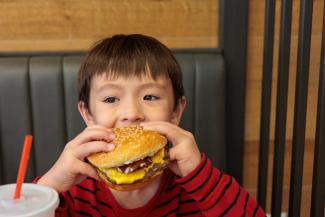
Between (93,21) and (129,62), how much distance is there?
579 millimetres

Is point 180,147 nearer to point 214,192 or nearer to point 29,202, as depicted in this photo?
point 214,192

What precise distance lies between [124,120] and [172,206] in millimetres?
280

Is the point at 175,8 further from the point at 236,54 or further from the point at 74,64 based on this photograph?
the point at 74,64

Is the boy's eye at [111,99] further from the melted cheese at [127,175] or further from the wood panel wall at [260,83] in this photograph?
the wood panel wall at [260,83]

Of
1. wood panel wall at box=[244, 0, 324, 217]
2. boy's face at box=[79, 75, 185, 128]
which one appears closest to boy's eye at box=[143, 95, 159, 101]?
boy's face at box=[79, 75, 185, 128]

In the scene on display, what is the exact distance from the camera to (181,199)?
1108 millimetres

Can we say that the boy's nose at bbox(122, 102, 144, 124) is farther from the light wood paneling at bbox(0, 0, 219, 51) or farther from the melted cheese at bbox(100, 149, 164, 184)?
the light wood paneling at bbox(0, 0, 219, 51)

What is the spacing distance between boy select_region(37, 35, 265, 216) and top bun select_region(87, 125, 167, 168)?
2 centimetres

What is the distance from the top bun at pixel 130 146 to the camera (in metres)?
0.81

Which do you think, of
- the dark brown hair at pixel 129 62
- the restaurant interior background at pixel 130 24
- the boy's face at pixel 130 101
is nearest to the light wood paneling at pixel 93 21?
the restaurant interior background at pixel 130 24

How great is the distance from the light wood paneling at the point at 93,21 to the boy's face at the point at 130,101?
0.57 meters

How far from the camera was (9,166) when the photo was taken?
1489mm

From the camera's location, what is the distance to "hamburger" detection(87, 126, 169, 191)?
0.82 metres

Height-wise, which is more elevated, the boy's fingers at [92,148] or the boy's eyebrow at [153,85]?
the boy's eyebrow at [153,85]
